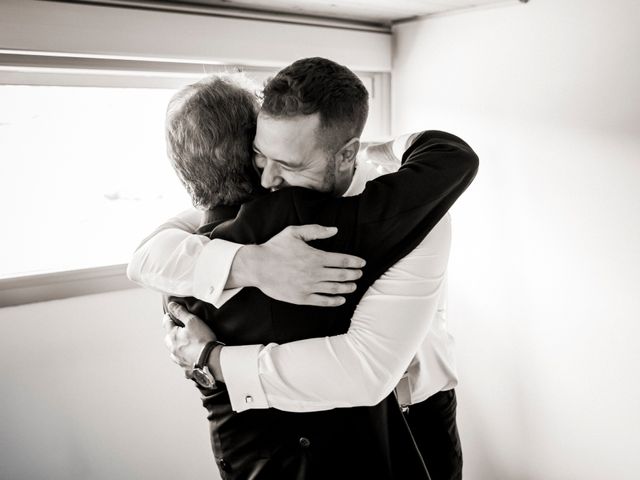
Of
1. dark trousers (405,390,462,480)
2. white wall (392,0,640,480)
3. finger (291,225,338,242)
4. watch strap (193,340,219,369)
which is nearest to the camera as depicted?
finger (291,225,338,242)

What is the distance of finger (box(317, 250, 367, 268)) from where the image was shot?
1.04 meters

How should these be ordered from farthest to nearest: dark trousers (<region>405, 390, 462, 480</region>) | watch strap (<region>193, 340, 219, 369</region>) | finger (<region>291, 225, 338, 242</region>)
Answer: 1. dark trousers (<region>405, 390, 462, 480</region>)
2. watch strap (<region>193, 340, 219, 369</region>)
3. finger (<region>291, 225, 338, 242</region>)

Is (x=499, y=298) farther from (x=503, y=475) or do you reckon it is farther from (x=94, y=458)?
(x=94, y=458)

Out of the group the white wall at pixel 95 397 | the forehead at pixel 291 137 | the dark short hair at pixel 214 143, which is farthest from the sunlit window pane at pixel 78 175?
the forehead at pixel 291 137

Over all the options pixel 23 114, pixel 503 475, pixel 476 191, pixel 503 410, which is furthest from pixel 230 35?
pixel 503 475

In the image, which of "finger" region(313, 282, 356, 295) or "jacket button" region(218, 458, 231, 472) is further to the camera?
"jacket button" region(218, 458, 231, 472)

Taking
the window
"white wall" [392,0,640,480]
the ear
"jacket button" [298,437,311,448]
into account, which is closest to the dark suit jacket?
"jacket button" [298,437,311,448]

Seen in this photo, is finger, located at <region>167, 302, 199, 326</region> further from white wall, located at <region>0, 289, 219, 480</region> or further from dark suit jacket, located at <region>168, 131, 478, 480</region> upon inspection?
white wall, located at <region>0, 289, 219, 480</region>

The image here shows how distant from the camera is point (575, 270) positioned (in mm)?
1985

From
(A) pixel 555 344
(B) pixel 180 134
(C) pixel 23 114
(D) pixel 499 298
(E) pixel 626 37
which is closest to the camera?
(B) pixel 180 134

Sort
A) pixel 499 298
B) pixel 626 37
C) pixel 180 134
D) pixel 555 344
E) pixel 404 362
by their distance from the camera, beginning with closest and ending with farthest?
pixel 404 362 < pixel 180 134 < pixel 626 37 < pixel 555 344 < pixel 499 298

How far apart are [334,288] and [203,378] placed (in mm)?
347

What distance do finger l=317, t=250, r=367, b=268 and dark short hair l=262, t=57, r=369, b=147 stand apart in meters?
0.23

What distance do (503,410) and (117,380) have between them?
1.49 metres
